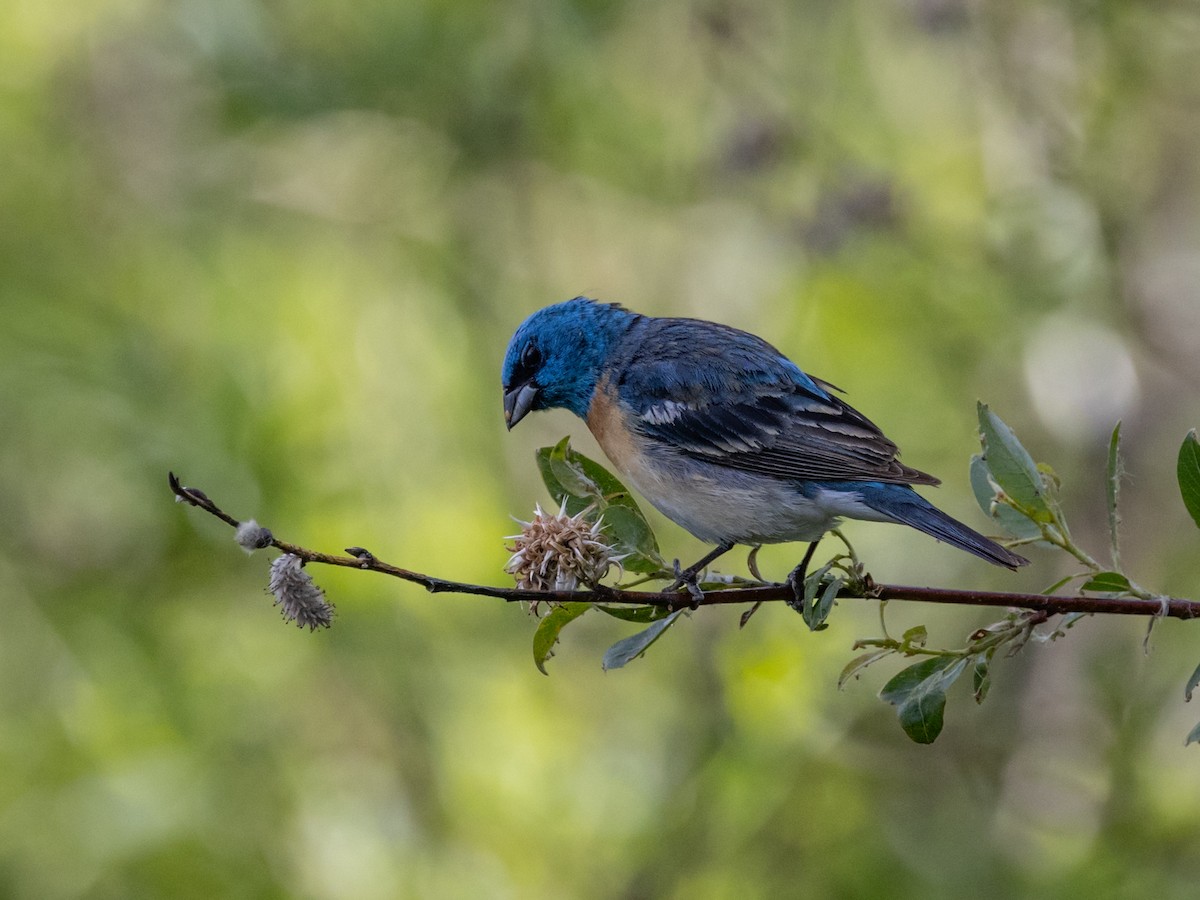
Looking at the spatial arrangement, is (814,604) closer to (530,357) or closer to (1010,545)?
(1010,545)

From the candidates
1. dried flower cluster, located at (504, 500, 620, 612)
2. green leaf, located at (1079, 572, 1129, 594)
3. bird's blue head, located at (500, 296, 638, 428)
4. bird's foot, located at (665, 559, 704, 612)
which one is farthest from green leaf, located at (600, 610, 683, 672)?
bird's blue head, located at (500, 296, 638, 428)

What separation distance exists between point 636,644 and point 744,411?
178cm

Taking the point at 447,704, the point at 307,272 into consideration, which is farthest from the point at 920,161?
the point at 447,704

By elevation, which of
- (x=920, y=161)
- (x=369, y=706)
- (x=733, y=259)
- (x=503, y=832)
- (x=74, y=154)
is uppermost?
(x=74, y=154)

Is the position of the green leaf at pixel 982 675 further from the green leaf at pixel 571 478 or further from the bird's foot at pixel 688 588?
the green leaf at pixel 571 478

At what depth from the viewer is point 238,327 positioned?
5461 mm

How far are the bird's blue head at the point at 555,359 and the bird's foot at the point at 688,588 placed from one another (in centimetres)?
179

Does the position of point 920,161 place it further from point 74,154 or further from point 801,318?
point 74,154

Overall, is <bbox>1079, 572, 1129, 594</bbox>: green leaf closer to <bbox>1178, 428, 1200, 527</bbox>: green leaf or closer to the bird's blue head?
<bbox>1178, 428, 1200, 527</bbox>: green leaf

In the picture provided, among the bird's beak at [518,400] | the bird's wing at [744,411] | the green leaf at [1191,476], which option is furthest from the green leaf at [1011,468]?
the bird's beak at [518,400]

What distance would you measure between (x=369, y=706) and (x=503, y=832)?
1.48 meters

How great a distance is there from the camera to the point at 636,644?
8.53 feet

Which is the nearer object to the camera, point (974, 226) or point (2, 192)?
point (974, 226)

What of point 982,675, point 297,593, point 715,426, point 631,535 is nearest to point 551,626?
point 631,535
